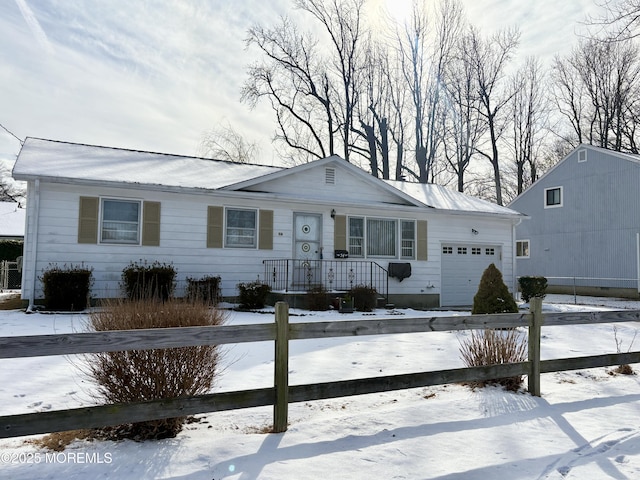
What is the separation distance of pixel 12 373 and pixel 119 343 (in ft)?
11.0

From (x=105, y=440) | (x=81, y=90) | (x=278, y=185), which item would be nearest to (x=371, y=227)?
(x=278, y=185)

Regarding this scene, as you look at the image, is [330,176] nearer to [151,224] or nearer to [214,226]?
[214,226]

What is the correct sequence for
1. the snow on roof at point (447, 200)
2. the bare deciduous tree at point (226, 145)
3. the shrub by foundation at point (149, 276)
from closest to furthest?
the shrub by foundation at point (149, 276) < the snow on roof at point (447, 200) < the bare deciduous tree at point (226, 145)

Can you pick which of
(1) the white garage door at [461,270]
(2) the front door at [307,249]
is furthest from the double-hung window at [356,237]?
(1) the white garage door at [461,270]

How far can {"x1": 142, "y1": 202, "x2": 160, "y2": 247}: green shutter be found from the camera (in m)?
12.1

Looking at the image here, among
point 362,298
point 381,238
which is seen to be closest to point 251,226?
point 362,298

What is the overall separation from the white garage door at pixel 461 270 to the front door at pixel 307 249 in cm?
470

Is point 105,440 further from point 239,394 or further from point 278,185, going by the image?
point 278,185

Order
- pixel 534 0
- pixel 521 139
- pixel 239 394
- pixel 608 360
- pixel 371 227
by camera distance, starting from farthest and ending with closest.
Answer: pixel 521 139 < pixel 371 227 < pixel 534 0 < pixel 608 360 < pixel 239 394

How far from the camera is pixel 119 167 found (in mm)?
13094

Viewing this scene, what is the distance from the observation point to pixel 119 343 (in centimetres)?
320

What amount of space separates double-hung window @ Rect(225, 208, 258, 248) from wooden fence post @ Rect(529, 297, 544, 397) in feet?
30.6

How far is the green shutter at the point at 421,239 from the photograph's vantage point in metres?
15.5

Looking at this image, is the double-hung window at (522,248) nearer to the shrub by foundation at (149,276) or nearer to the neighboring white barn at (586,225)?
the neighboring white barn at (586,225)
